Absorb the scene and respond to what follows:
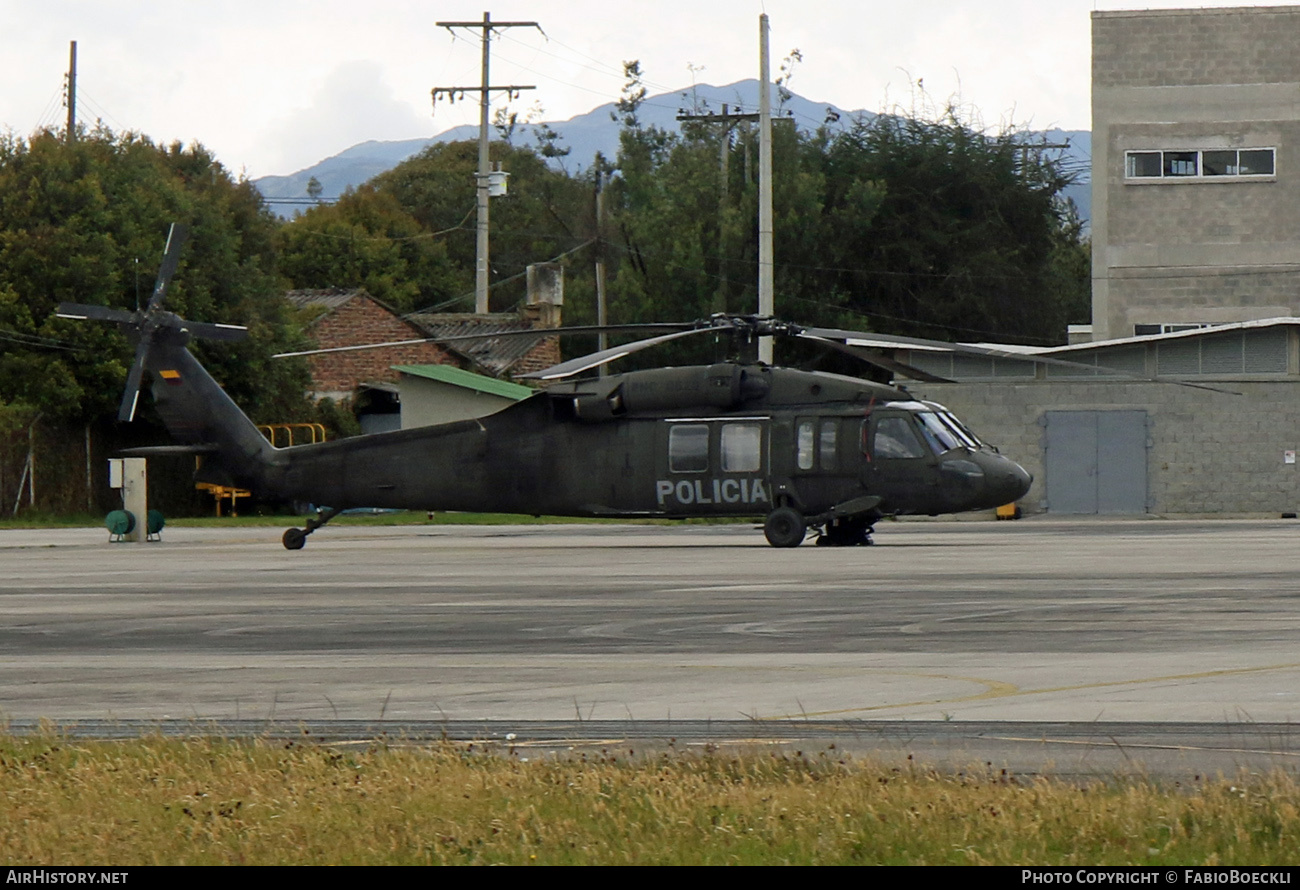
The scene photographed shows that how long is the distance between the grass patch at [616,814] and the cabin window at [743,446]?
1902cm

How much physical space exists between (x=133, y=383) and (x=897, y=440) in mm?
13082

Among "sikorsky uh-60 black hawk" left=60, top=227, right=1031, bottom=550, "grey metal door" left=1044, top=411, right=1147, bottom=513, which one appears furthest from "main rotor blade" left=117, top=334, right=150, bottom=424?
"grey metal door" left=1044, top=411, right=1147, bottom=513

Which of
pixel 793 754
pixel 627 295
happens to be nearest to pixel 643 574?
pixel 793 754

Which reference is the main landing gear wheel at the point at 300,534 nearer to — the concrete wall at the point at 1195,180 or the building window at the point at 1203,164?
the concrete wall at the point at 1195,180

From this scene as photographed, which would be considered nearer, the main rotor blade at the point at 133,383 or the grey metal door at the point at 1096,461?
the main rotor blade at the point at 133,383

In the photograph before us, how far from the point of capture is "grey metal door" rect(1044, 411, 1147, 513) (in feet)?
137

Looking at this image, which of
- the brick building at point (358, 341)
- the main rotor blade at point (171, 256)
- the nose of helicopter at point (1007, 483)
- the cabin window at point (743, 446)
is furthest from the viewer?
the brick building at point (358, 341)

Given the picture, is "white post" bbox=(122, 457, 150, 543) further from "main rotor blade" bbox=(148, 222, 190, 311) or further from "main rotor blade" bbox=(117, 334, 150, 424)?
"main rotor blade" bbox=(148, 222, 190, 311)

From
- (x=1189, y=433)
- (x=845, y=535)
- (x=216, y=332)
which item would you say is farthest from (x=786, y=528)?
(x=1189, y=433)

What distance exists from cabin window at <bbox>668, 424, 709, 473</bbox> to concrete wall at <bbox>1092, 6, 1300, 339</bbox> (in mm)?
30179

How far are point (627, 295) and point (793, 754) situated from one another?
5655 cm

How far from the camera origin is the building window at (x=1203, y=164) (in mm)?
53875

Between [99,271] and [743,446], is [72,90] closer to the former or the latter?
[99,271]

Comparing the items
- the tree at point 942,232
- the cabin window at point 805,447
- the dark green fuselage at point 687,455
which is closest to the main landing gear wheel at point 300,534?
the dark green fuselage at point 687,455
